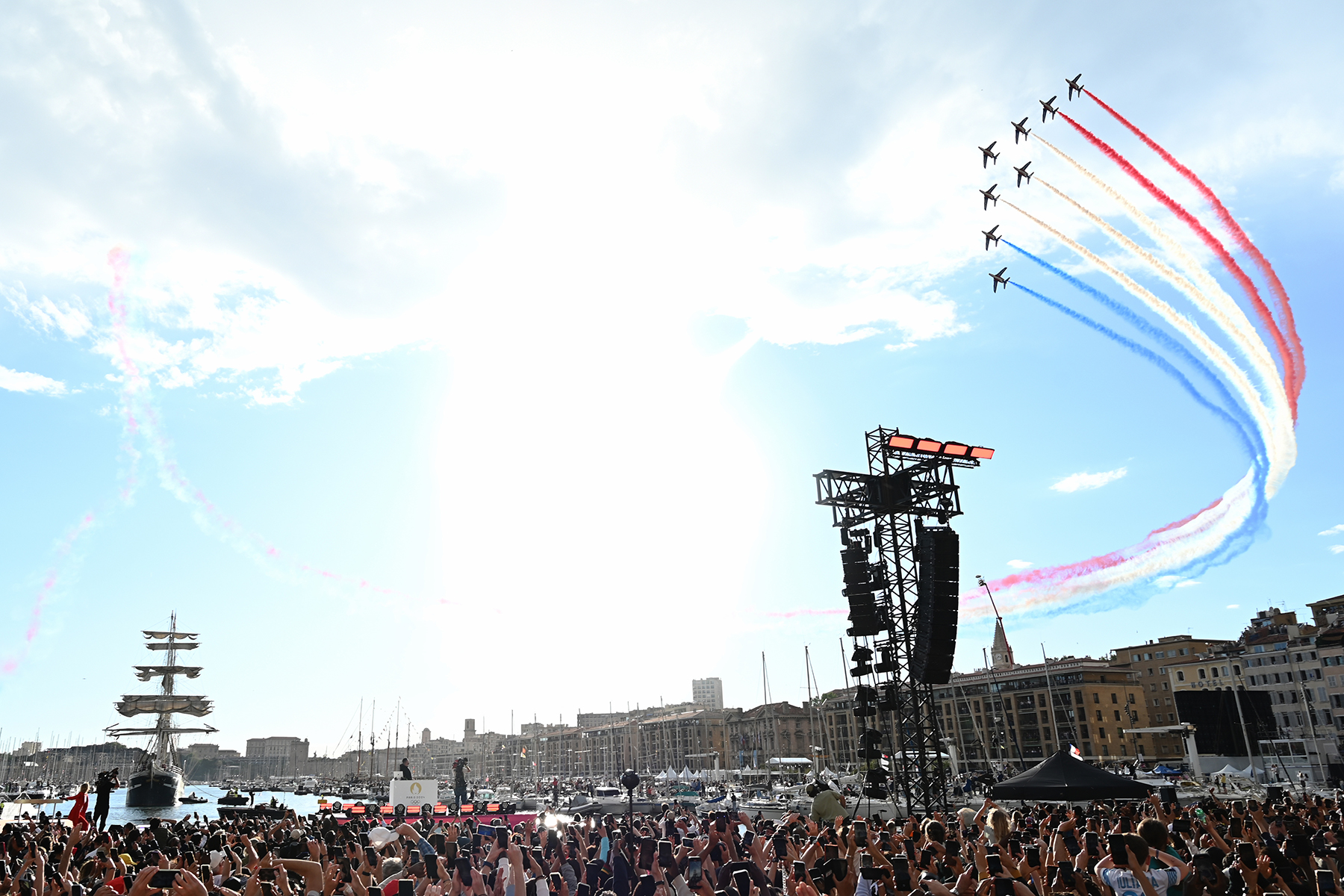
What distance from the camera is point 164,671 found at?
120 m

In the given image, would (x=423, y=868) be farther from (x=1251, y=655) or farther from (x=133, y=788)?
(x=133, y=788)

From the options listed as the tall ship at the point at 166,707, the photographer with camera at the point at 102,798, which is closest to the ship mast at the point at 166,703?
the tall ship at the point at 166,707

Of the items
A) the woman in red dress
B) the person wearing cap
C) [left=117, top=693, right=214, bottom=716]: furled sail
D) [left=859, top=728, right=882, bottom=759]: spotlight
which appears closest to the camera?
the woman in red dress

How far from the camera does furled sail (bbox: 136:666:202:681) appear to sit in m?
119

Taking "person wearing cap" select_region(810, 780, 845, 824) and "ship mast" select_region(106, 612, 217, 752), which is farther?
"ship mast" select_region(106, 612, 217, 752)

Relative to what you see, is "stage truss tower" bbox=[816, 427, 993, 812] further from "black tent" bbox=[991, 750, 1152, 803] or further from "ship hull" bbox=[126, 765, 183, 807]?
"ship hull" bbox=[126, 765, 183, 807]

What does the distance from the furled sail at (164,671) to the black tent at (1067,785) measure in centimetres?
13013

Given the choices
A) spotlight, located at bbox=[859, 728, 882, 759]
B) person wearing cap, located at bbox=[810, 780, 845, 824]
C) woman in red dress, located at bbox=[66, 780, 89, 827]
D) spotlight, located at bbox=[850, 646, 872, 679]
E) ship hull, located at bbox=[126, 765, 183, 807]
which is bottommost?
ship hull, located at bbox=[126, 765, 183, 807]

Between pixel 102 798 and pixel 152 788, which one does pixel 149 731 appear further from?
pixel 102 798

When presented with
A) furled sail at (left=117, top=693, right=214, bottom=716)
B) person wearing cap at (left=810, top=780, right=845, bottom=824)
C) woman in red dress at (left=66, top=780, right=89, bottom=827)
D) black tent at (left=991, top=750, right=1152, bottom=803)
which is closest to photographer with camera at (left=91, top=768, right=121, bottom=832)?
woman in red dress at (left=66, top=780, right=89, bottom=827)

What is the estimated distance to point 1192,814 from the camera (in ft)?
56.4

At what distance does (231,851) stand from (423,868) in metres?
4.30

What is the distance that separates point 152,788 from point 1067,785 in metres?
114

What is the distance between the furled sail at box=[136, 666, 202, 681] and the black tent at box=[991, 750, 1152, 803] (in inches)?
5123
